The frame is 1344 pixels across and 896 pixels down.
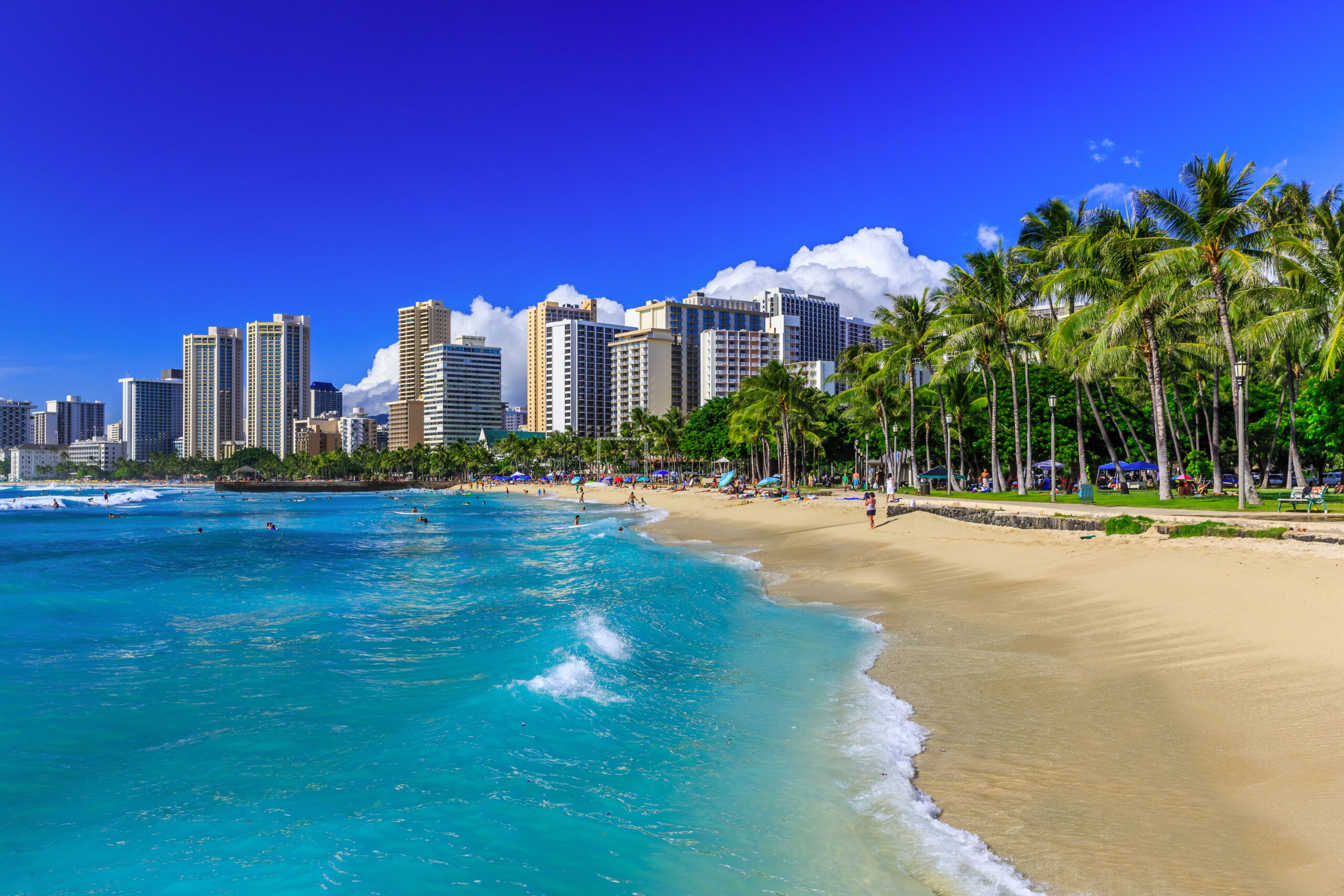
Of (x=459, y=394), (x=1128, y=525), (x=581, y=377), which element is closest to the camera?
(x=1128, y=525)

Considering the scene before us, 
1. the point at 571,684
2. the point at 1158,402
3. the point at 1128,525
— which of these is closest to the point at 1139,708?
Result: the point at 571,684

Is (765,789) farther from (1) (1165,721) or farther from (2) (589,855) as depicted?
(1) (1165,721)

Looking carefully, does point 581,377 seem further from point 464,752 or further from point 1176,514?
point 464,752

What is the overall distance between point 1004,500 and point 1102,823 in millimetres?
29105

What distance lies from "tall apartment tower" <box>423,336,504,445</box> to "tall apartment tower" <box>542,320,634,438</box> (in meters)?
24.5

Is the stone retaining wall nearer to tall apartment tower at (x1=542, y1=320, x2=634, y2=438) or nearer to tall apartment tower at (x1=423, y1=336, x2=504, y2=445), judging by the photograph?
tall apartment tower at (x1=542, y1=320, x2=634, y2=438)

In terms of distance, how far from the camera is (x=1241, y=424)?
22984 mm

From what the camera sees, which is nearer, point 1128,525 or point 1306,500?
point 1128,525

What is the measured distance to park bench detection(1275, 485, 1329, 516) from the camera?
2005 centimetres

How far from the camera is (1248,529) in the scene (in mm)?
15930

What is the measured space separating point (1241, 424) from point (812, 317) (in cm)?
16161

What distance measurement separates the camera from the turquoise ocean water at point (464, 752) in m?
5.45

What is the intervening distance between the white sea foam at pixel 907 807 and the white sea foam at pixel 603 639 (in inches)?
159

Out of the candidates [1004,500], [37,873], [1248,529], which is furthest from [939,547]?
[37,873]
